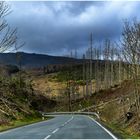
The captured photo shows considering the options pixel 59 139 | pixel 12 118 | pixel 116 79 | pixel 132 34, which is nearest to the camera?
pixel 59 139

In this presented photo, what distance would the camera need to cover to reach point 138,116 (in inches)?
1331

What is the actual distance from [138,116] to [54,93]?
14496 cm

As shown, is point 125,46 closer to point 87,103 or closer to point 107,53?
point 87,103

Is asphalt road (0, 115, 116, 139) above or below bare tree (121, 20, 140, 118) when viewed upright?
below

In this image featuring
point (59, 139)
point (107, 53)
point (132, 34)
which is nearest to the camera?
point (59, 139)

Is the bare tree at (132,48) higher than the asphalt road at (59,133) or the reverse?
higher

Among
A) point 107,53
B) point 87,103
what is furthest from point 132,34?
point 107,53

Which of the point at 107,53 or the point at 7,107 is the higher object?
the point at 107,53

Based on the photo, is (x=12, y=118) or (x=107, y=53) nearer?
(x=12, y=118)

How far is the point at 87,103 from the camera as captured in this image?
112562mm

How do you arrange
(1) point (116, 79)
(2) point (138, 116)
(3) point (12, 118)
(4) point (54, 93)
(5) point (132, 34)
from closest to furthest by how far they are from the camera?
(5) point (132, 34)
(2) point (138, 116)
(3) point (12, 118)
(1) point (116, 79)
(4) point (54, 93)

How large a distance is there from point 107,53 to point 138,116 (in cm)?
9267

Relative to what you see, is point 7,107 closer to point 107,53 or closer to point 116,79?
point 107,53

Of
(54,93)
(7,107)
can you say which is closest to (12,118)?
(7,107)
